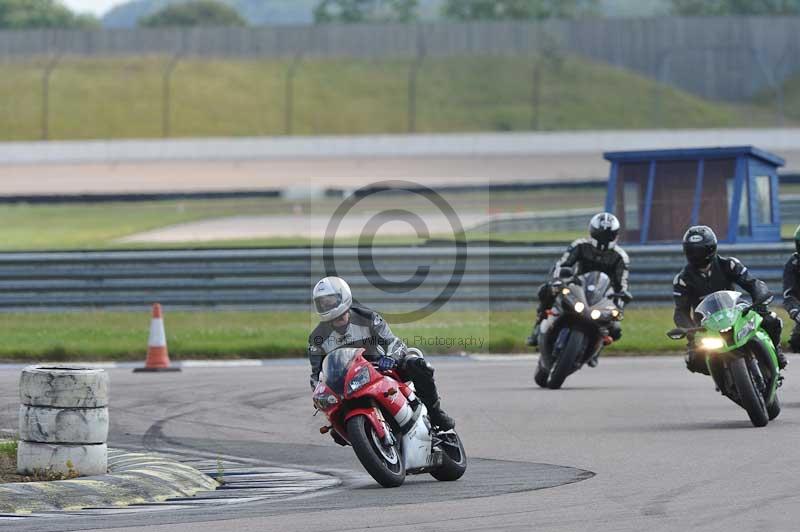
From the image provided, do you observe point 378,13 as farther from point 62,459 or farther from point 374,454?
point 374,454

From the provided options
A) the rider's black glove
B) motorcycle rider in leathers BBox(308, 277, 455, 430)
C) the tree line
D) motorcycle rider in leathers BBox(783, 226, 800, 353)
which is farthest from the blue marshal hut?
the tree line

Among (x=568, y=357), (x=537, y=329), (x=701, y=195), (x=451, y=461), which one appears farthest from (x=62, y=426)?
(x=701, y=195)

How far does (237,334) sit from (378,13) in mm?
152041

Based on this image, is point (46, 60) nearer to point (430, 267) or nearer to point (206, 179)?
point (206, 179)

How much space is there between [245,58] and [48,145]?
22996mm

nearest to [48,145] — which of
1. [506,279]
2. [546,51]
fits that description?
[546,51]

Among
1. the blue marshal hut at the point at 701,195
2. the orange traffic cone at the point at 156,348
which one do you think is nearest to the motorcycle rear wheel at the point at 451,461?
the orange traffic cone at the point at 156,348

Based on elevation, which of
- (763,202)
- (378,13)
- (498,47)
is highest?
(378,13)

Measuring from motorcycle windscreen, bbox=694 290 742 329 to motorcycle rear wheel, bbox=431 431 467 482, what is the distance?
2.92 m

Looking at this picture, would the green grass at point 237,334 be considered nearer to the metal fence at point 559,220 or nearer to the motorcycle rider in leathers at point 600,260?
the motorcycle rider in leathers at point 600,260

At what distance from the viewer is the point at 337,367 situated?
888cm

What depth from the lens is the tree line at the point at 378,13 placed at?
122875 mm

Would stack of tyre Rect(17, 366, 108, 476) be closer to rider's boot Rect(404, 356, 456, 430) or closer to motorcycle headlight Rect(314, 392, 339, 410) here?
motorcycle headlight Rect(314, 392, 339, 410)

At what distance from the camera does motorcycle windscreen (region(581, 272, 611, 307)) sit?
1470cm
